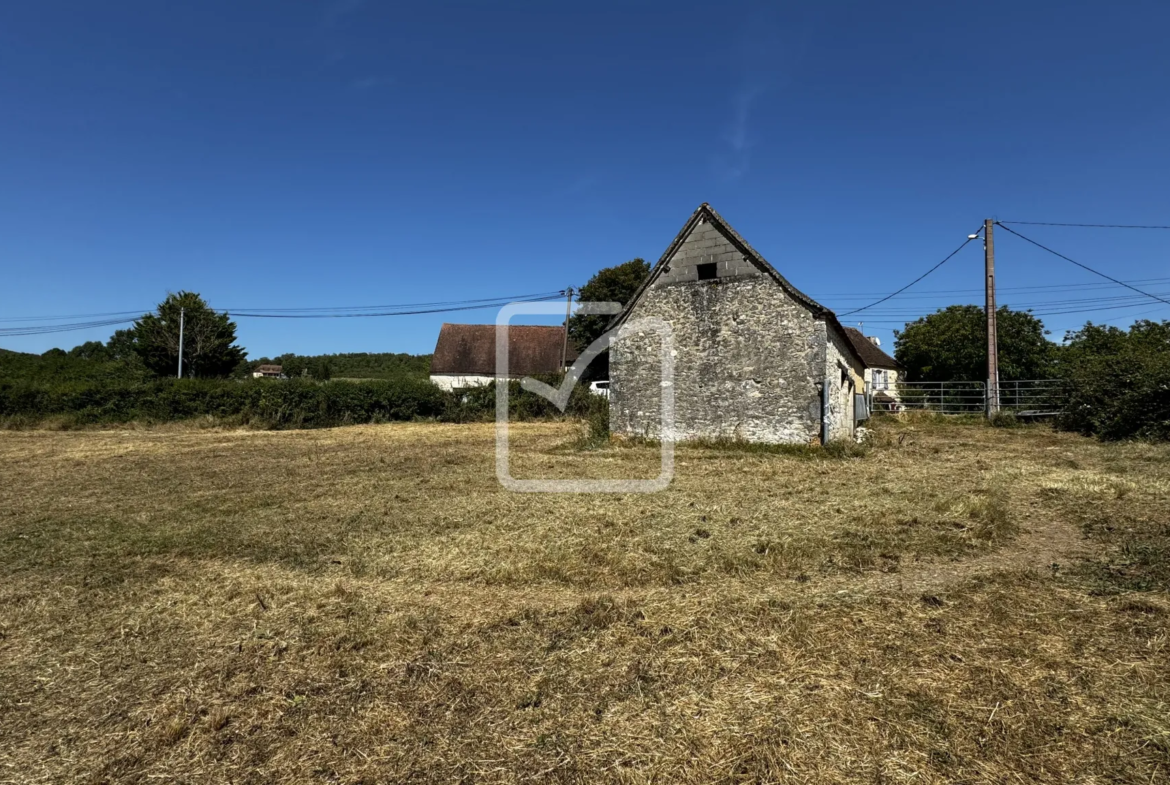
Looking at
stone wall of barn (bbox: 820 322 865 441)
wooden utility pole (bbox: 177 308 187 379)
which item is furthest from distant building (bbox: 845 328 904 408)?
wooden utility pole (bbox: 177 308 187 379)

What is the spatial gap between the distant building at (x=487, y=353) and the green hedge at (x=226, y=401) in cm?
1130

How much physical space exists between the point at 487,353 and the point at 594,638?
37.0 metres

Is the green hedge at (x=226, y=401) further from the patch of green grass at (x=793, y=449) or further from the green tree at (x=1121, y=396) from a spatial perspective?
the green tree at (x=1121, y=396)

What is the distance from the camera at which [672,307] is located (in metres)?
16.5

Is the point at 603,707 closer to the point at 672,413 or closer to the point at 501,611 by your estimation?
the point at 501,611

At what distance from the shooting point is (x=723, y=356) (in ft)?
51.7

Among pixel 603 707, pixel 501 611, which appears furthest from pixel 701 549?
pixel 603 707

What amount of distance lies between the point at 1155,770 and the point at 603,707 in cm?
271

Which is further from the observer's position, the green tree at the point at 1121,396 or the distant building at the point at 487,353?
the distant building at the point at 487,353

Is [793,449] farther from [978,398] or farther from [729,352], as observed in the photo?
[978,398]

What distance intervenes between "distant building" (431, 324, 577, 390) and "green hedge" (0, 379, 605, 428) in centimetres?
1130

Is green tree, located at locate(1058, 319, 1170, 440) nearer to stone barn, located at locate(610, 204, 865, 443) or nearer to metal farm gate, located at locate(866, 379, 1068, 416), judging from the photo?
metal farm gate, located at locate(866, 379, 1068, 416)

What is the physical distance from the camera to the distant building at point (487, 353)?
39344mm

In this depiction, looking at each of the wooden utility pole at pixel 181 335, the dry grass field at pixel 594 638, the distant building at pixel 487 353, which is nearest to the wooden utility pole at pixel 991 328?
the dry grass field at pixel 594 638
